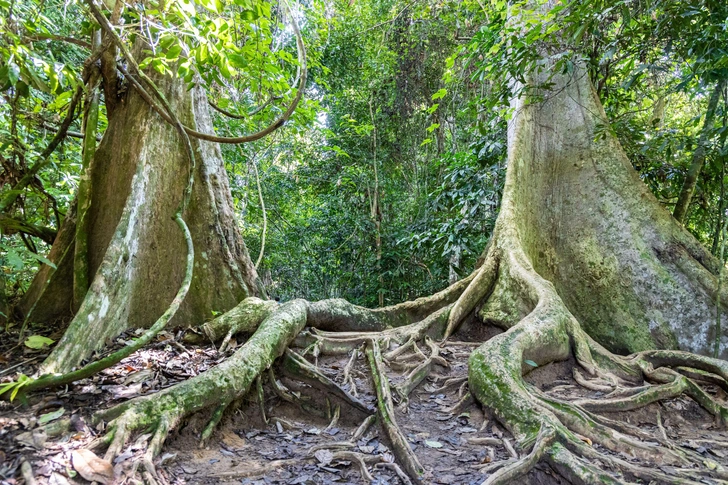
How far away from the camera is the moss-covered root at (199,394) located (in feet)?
6.88

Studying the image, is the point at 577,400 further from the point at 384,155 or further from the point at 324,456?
the point at 384,155

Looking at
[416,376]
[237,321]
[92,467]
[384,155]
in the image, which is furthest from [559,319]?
[384,155]

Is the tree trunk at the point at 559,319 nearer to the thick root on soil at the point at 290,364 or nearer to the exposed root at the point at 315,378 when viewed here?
the thick root on soil at the point at 290,364

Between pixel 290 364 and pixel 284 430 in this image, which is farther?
pixel 290 364

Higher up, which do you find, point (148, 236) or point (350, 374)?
point (148, 236)

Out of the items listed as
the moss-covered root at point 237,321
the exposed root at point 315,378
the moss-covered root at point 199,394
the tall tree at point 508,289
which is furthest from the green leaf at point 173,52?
the exposed root at point 315,378

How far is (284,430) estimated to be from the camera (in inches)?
111

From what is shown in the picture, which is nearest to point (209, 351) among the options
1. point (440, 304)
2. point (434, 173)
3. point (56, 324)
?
point (56, 324)

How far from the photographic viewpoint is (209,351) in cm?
344

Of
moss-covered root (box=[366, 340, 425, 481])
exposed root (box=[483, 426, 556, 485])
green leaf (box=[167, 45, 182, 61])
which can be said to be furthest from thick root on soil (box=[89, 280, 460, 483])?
green leaf (box=[167, 45, 182, 61])

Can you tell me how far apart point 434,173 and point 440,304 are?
5141mm

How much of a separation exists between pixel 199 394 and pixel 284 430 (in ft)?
2.17

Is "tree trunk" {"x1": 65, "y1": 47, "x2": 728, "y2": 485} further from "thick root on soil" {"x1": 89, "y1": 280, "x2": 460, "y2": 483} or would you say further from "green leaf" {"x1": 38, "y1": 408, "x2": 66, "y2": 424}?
"green leaf" {"x1": 38, "y1": 408, "x2": 66, "y2": 424}

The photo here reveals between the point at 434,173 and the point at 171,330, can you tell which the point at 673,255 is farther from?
the point at 434,173
